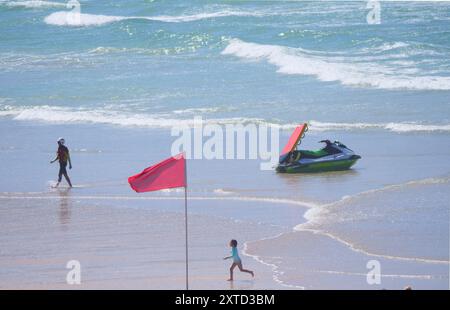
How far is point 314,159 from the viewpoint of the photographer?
Answer: 72.2 ft

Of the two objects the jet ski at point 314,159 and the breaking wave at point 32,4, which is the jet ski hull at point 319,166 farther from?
the breaking wave at point 32,4

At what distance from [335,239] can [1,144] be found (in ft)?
38.9

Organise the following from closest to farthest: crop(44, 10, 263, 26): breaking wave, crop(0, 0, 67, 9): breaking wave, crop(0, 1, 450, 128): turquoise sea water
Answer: crop(0, 1, 450, 128): turquoise sea water, crop(44, 10, 263, 26): breaking wave, crop(0, 0, 67, 9): breaking wave

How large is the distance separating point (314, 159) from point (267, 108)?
798 cm

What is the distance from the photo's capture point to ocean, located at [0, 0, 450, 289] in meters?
16.8

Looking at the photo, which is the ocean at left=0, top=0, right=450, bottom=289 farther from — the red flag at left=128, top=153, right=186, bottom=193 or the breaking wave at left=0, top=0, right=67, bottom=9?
the red flag at left=128, top=153, right=186, bottom=193

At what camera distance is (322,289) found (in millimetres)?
14055

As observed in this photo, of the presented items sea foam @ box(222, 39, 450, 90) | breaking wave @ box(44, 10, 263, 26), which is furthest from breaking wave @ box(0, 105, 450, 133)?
breaking wave @ box(44, 10, 263, 26)

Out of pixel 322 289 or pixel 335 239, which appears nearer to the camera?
pixel 322 289

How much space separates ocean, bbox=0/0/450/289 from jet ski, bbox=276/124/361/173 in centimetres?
34

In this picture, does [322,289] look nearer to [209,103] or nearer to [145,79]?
[209,103]

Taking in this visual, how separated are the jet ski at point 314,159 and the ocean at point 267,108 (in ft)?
1.10

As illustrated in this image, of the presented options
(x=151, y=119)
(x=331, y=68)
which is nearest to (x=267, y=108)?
(x=151, y=119)
